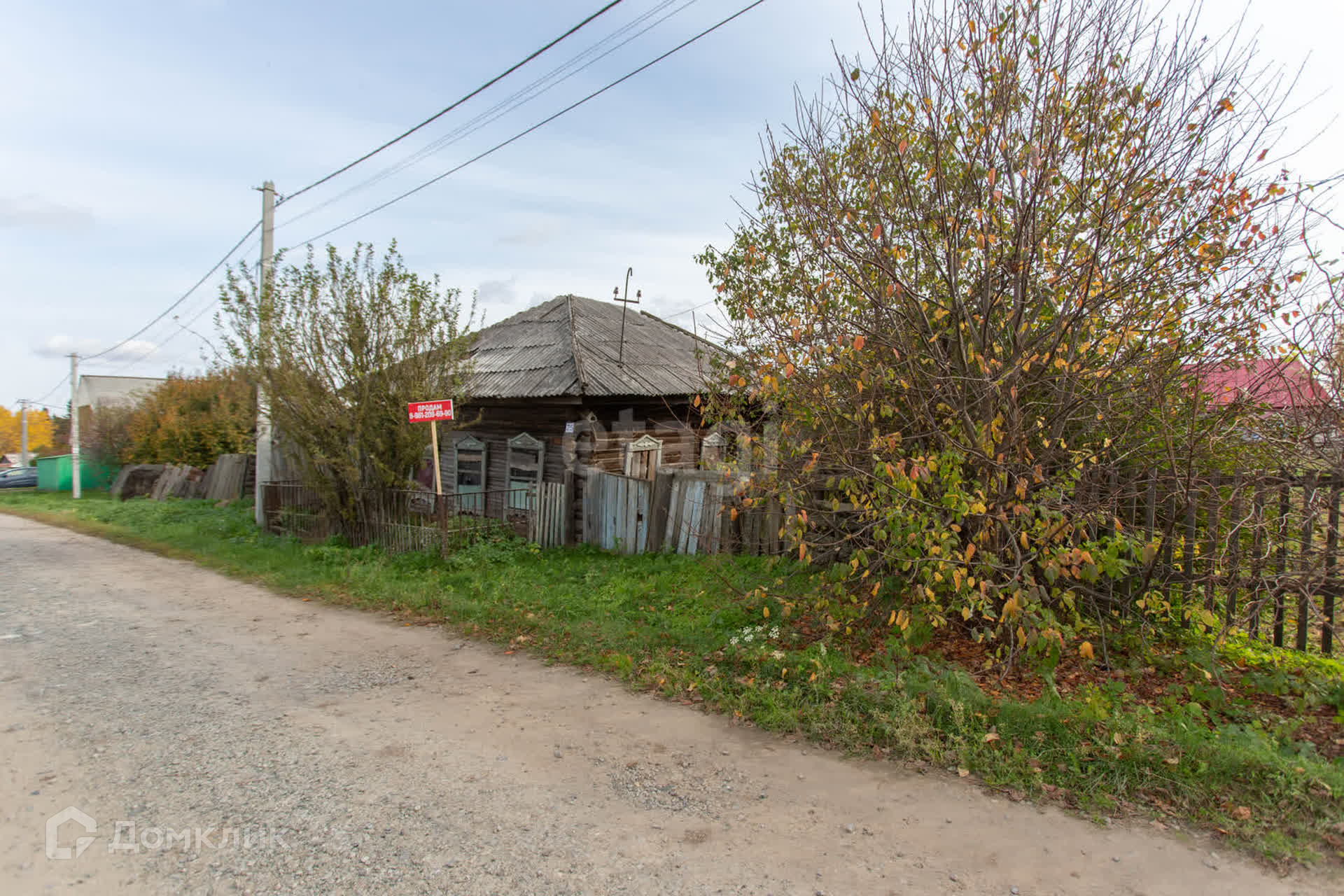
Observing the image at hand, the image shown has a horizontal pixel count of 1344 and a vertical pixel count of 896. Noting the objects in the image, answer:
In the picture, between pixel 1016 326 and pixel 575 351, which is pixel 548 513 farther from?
pixel 1016 326

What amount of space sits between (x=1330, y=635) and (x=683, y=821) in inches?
169

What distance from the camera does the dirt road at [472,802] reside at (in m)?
3.30

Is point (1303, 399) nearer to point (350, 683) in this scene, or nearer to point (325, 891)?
point (325, 891)

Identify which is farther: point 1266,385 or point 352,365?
point 352,365

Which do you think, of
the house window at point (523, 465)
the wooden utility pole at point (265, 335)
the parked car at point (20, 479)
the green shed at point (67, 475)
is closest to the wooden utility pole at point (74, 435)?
the green shed at point (67, 475)

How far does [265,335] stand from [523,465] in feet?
14.3

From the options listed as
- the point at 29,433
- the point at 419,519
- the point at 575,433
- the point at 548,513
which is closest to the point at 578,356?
the point at 575,433

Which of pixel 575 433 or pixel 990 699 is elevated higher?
pixel 575 433

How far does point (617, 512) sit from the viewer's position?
10.9 meters

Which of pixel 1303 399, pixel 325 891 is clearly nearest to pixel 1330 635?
pixel 1303 399

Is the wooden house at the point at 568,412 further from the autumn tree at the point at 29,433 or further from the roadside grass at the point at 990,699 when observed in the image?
the autumn tree at the point at 29,433

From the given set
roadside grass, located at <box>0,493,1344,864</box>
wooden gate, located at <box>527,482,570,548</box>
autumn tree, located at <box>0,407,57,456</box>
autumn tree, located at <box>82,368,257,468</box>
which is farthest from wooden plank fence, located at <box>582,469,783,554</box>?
autumn tree, located at <box>0,407,57,456</box>

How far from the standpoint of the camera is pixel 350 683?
598cm

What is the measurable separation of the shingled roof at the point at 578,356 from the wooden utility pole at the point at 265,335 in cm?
307
